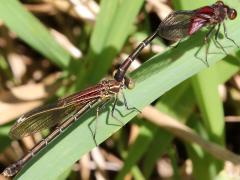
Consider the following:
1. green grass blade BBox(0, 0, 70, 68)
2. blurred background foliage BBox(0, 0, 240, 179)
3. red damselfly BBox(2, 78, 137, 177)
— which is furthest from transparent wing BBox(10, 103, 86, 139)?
green grass blade BBox(0, 0, 70, 68)

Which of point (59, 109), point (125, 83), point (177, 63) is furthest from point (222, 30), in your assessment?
point (59, 109)

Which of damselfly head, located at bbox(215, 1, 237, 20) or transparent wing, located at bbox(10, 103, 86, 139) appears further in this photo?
transparent wing, located at bbox(10, 103, 86, 139)

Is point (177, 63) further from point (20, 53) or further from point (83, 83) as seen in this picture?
point (20, 53)

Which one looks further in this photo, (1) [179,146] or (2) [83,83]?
(1) [179,146]

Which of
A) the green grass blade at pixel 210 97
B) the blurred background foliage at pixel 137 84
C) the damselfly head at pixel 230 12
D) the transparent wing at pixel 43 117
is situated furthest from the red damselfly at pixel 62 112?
the damselfly head at pixel 230 12

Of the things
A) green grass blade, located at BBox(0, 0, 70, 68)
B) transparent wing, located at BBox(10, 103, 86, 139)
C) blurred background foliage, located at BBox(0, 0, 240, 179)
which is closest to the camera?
blurred background foliage, located at BBox(0, 0, 240, 179)

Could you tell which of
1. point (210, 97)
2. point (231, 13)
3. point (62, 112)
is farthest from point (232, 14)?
point (62, 112)

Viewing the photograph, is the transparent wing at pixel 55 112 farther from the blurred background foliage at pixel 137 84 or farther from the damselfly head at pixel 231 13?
the damselfly head at pixel 231 13

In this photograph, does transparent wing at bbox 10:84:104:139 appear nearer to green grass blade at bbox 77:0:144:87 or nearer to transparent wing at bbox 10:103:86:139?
transparent wing at bbox 10:103:86:139

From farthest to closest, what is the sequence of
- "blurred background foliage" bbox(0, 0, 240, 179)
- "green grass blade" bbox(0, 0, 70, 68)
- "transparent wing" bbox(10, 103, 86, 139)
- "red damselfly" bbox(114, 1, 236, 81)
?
"green grass blade" bbox(0, 0, 70, 68) → "transparent wing" bbox(10, 103, 86, 139) → "red damselfly" bbox(114, 1, 236, 81) → "blurred background foliage" bbox(0, 0, 240, 179)
